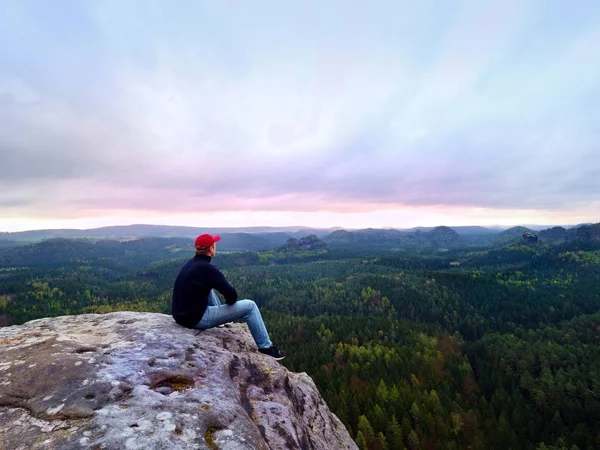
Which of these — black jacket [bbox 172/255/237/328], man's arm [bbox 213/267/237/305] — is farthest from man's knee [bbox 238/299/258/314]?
man's arm [bbox 213/267/237/305]

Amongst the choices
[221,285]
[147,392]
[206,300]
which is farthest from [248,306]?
[147,392]

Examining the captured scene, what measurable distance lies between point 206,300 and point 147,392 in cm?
490

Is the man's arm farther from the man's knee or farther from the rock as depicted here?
the rock

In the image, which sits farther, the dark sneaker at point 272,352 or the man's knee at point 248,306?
the dark sneaker at point 272,352

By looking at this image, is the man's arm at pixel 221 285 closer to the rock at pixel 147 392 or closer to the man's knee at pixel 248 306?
the man's knee at pixel 248 306

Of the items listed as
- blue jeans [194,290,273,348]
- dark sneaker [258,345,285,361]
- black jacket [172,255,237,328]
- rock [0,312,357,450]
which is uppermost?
black jacket [172,255,237,328]

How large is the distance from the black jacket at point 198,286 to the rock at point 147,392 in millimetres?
1291

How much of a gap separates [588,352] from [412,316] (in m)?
82.9

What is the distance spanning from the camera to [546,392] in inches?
3927

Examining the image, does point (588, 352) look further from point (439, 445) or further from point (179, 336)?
point (179, 336)

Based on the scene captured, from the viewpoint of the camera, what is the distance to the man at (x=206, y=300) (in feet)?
45.8

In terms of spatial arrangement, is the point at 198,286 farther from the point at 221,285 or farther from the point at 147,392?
the point at 147,392

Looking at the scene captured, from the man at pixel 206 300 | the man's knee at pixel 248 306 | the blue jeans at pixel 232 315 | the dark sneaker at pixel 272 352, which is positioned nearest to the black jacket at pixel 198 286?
the man at pixel 206 300

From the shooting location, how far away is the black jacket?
13.9 meters
